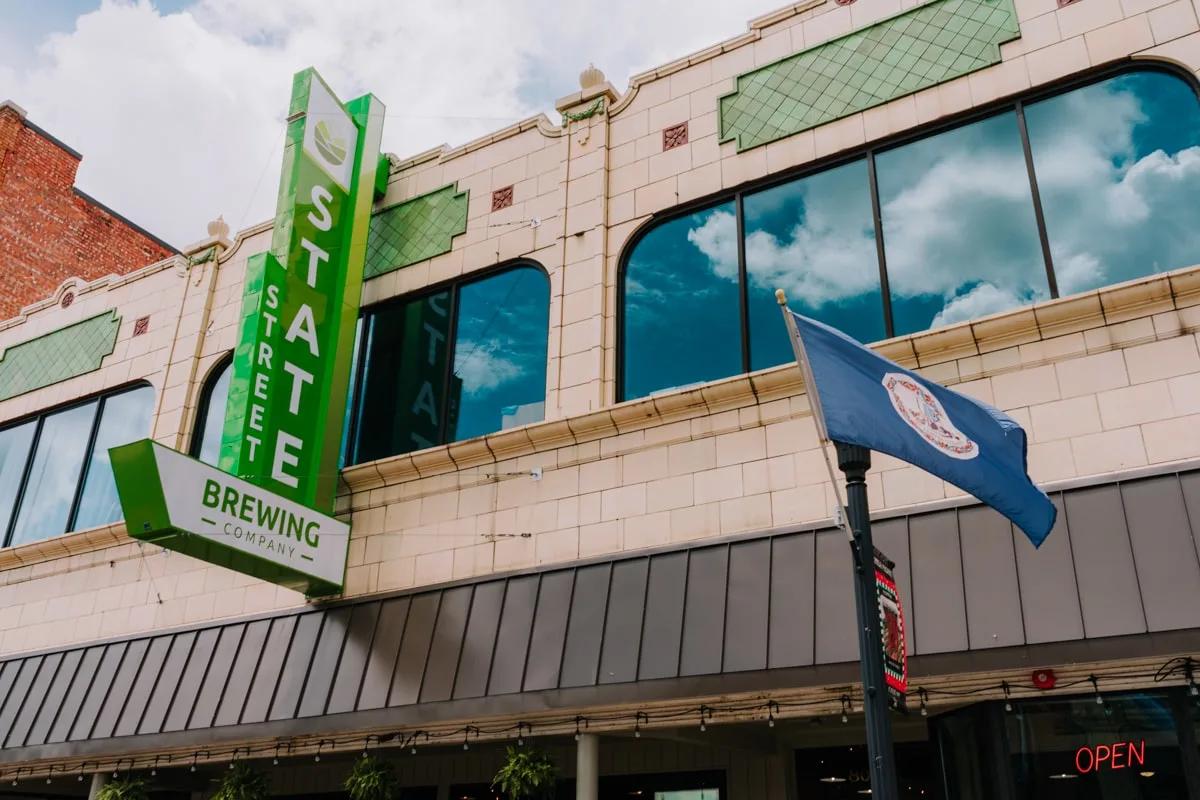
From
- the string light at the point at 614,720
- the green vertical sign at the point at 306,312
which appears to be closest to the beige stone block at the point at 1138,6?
the string light at the point at 614,720

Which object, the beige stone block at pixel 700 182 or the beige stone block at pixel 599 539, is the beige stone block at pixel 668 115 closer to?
the beige stone block at pixel 700 182

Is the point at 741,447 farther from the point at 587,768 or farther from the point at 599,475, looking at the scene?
the point at 587,768

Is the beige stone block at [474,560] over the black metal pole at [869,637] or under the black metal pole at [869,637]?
over

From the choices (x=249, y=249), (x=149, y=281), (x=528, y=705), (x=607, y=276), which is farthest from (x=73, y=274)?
(x=528, y=705)

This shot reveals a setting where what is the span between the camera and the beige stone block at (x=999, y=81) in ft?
37.4

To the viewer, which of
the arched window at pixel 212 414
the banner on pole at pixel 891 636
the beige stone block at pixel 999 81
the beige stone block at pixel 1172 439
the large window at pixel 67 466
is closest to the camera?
the banner on pole at pixel 891 636

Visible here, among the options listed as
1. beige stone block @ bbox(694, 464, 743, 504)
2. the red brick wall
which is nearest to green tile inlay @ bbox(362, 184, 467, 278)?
beige stone block @ bbox(694, 464, 743, 504)

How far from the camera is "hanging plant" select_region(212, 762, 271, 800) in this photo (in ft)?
42.6

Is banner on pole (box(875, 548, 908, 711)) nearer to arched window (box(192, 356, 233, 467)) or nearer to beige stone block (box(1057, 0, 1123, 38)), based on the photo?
beige stone block (box(1057, 0, 1123, 38))

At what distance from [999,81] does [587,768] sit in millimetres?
8456

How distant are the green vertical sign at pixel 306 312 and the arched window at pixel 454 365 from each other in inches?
33.3

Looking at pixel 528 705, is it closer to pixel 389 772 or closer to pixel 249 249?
pixel 389 772

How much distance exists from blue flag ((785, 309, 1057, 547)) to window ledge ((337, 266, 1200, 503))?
8.84 ft

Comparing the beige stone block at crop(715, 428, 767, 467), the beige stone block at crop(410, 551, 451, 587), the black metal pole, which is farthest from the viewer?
the beige stone block at crop(410, 551, 451, 587)
